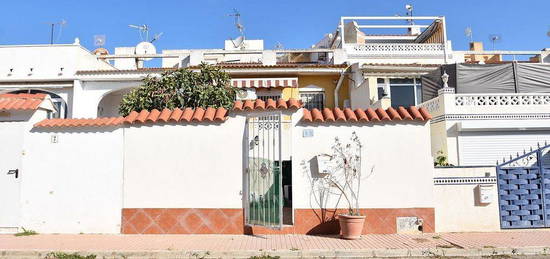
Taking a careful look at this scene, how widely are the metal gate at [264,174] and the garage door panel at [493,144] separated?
812 centimetres

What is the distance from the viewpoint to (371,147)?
36.1 feet

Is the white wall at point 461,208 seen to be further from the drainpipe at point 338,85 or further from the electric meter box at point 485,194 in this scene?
the drainpipe at point 338,85

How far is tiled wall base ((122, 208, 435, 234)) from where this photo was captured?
10711 mm

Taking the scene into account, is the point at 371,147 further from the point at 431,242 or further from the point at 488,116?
the point at 488,116

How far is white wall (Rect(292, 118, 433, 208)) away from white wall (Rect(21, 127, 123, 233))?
5.40 meters

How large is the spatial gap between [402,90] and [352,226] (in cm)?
1231

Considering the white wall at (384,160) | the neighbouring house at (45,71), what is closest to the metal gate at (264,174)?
the white wall at (384,160)

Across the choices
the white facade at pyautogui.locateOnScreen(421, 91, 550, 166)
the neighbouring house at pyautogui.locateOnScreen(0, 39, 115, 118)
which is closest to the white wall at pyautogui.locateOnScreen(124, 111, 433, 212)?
the white facade at pyautogui.locateOnScreen(421, 91, 550, 166)

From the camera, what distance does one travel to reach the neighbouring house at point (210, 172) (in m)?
10.8

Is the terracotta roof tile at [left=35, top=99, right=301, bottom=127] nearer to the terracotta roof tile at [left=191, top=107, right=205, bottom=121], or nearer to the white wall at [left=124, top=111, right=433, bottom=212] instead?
the terracotta roof tile at [left=191, top=107, right=205, bottom=121]

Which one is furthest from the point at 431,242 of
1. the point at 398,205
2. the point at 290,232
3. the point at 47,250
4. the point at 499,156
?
the point at 47,250

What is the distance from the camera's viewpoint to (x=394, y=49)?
23750mm

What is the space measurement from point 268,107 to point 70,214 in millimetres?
6634

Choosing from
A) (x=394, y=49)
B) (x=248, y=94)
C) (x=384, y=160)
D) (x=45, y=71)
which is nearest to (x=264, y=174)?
(x=384, y=160)
